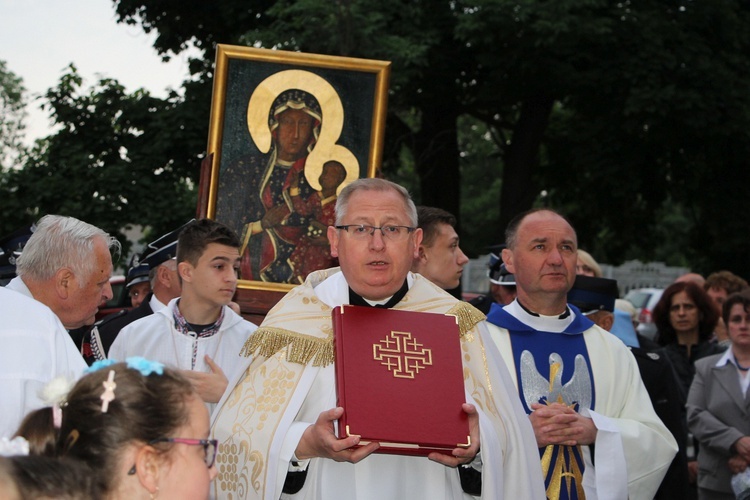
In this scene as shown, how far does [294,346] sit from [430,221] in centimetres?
197

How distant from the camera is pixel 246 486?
4.11 m

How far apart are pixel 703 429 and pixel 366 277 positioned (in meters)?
3.87

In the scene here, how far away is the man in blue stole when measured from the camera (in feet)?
15.6

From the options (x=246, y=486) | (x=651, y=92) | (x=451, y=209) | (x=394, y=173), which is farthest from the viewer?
(x=394, y=173)

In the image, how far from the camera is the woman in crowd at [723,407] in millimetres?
6992

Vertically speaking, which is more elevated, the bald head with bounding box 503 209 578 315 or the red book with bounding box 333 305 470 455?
the bald head with bounding box 503 209 578 315

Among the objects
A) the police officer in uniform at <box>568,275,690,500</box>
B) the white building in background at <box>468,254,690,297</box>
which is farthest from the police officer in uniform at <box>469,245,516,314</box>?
the white building in background at <box>468,254,690,297</box>

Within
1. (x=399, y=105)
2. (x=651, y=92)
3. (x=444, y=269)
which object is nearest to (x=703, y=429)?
A: (x=444, y=269)

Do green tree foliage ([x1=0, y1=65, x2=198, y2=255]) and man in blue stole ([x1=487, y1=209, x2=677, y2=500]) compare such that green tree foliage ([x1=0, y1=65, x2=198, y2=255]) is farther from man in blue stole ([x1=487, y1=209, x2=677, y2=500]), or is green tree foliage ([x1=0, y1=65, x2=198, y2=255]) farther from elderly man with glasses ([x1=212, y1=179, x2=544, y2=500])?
elderly man with glasses ([x1=212, y1=179, x2=544, y2=500])

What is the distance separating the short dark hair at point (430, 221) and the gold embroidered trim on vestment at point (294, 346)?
70.7 inches

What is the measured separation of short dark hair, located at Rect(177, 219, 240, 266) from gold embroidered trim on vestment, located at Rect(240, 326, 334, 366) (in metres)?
1.29

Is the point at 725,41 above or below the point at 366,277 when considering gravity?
above

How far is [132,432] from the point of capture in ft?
8.73

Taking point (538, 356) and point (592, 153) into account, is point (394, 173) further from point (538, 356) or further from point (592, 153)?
Answer: point (538, 356)
